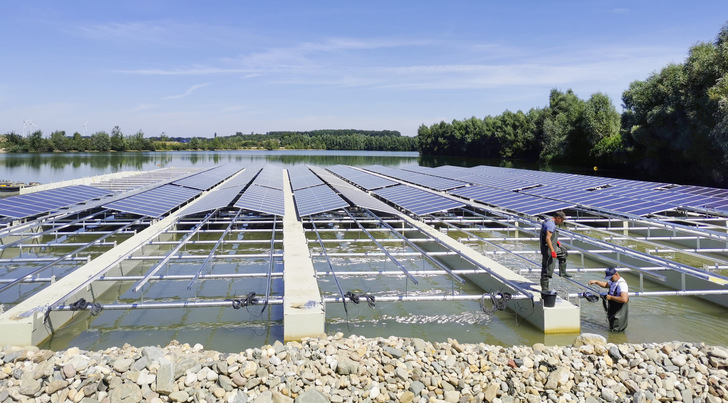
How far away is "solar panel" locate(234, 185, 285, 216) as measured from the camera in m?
19.8

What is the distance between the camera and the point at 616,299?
9.33 m

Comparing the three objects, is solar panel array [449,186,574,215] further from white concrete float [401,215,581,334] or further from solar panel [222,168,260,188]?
solar panel [222,168,260,188]

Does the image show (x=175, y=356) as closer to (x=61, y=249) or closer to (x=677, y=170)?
(x=61, y=249)

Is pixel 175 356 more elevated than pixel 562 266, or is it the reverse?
pixel 562 266

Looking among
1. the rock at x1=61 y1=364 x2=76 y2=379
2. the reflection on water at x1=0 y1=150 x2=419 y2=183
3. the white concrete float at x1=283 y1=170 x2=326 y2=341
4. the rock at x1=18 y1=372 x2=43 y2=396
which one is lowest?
the rock at x1=18 y1=372 x2=43 y2=396

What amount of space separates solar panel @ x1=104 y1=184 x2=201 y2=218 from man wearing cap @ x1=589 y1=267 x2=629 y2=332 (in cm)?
1559

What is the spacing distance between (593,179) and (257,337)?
2572 cm

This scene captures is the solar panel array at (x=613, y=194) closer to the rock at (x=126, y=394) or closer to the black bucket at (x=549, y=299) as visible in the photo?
the black bucket at (x=549, y=299)

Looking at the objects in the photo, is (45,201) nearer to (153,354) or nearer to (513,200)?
(153,354)

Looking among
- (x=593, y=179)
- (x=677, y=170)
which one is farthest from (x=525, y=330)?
(x=677, y=170)

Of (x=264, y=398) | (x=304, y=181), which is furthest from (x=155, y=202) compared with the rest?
(x=264, y=398)

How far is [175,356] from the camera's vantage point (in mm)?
7664

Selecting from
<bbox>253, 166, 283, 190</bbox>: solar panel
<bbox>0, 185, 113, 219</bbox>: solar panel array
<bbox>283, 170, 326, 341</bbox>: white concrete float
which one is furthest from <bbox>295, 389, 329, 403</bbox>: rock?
<bbox>253, 166, 283, 190</bbox>: solar panel

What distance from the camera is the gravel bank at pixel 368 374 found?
7.00 m
